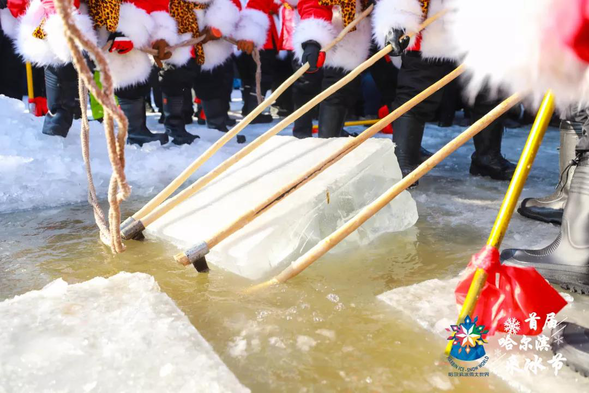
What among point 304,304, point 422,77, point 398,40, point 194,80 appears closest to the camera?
point 304,304

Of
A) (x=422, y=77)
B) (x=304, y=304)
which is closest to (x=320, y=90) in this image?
(x=422, y=77)

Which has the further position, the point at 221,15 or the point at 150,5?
the point at 221,15

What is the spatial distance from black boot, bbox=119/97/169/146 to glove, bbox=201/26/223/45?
0.76 meters

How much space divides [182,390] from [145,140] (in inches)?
129

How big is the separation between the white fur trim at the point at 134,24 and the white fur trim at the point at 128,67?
94 millimetres

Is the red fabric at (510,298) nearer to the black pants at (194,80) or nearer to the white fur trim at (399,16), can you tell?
the white fur trim at (399,16)

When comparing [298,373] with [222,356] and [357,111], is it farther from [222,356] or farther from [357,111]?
[357,111]

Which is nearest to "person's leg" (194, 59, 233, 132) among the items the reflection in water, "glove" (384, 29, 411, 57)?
"glove" (384, 29, 411, 57)

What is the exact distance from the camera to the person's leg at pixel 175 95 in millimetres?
4281

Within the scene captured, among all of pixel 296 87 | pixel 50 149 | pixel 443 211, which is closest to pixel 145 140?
pixel 50 149

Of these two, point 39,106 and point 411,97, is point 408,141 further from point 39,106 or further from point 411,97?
point 39,106

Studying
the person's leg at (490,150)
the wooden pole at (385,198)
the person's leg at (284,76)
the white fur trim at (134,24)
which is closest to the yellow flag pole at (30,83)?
the white fur trim at (134,24)

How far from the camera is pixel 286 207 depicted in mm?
1791

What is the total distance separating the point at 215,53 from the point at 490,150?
2532mm
